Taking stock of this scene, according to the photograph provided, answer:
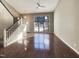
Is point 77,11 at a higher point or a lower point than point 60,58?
higher

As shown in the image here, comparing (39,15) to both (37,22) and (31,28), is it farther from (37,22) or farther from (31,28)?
(31,28)

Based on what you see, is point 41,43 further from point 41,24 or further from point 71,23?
point 41,24

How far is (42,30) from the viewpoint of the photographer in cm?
1645

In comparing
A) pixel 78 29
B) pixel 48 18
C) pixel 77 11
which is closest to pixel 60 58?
pixel 78 29

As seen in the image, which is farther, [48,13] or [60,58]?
[48,13]

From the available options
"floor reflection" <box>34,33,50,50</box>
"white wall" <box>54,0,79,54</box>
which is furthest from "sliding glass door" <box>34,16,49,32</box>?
"white wall" <box>54,0,79,54</box>

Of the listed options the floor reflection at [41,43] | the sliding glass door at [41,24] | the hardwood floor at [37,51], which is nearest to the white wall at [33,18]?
the sliding glass door at [41,24]

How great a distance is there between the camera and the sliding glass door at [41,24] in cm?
1620

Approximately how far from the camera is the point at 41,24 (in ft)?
54.3

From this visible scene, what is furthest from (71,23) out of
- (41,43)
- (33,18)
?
(33,18)

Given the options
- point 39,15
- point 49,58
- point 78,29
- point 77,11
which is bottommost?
point 49,58

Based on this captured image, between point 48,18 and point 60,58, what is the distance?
12.4 metres

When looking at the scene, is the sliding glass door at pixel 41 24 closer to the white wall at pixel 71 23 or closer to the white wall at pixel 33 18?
the white wall at pixel 33 18

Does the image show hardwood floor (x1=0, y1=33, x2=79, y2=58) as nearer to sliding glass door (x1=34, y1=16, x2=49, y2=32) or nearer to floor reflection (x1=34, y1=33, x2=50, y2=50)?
floor reflection (x1=34, y1=33, x2=50, y2=50)
